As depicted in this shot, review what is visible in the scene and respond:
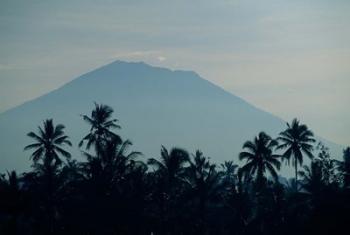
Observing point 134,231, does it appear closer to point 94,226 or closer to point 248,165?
point 94,226

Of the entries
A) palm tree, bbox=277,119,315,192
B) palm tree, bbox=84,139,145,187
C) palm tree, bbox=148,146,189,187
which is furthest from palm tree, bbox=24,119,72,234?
palm tree, bbox=277,119,315,192

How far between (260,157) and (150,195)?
13.3 meters

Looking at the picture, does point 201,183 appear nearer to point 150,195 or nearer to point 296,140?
point 150,195

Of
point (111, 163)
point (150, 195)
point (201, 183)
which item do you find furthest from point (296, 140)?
point (111, 163)

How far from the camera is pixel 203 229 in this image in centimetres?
4691

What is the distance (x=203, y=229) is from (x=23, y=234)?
15.6 m

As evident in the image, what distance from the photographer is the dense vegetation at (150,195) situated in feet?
136

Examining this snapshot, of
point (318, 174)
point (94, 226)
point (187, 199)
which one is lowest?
point (94, 226)

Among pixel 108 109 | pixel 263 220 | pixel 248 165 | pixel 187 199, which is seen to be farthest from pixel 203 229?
pixel 108 109

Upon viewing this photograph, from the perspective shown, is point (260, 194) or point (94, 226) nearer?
point (94, 226)

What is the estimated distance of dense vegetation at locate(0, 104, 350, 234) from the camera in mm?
41406

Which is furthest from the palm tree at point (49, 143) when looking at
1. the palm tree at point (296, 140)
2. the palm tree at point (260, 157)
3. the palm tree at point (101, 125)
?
the palm tree at point (296, 140)

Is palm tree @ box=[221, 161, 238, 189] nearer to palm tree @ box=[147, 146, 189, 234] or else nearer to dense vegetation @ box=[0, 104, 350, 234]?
dense vegetation @ box=[0, 104, 350, 234]

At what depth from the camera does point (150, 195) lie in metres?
46.3
